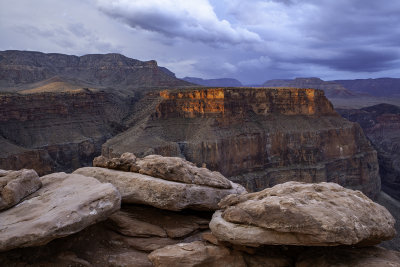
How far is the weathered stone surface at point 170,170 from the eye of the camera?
38.2ft

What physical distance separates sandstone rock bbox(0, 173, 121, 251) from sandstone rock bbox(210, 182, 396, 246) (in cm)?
355

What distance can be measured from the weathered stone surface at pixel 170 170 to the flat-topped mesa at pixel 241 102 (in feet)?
183

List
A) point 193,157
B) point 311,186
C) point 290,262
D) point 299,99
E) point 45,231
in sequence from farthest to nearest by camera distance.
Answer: point 299,99 < point 193,157 < point 311,186 < point 290,262 < point 45,231

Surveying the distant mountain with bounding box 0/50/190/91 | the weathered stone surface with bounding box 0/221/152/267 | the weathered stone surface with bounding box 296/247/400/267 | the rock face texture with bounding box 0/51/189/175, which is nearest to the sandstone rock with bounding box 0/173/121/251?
the weathered stone surface with bounding box 0/221/152/267

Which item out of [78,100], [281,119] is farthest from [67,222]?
[78,100]

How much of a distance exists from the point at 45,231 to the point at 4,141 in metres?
64.5

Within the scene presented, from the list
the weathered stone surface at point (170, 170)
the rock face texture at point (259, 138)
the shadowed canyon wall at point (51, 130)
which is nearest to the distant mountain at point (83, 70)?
the shadowed canyon wall at point (51, 130)

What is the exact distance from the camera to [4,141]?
6188 centimetres

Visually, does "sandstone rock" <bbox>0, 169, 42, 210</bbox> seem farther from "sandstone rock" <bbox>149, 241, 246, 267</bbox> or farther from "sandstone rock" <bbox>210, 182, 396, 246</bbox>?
"sandstone rock" <bbox>210, 182, 396, 246</bbox>

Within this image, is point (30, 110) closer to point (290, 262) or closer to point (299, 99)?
point (299, 99)

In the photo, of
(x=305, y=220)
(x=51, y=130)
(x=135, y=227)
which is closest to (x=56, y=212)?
(x=135, y=227)

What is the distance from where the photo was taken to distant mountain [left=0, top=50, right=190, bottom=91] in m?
139

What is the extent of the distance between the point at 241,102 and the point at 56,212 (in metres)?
64.9

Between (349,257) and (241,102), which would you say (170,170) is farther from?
(241,102)
